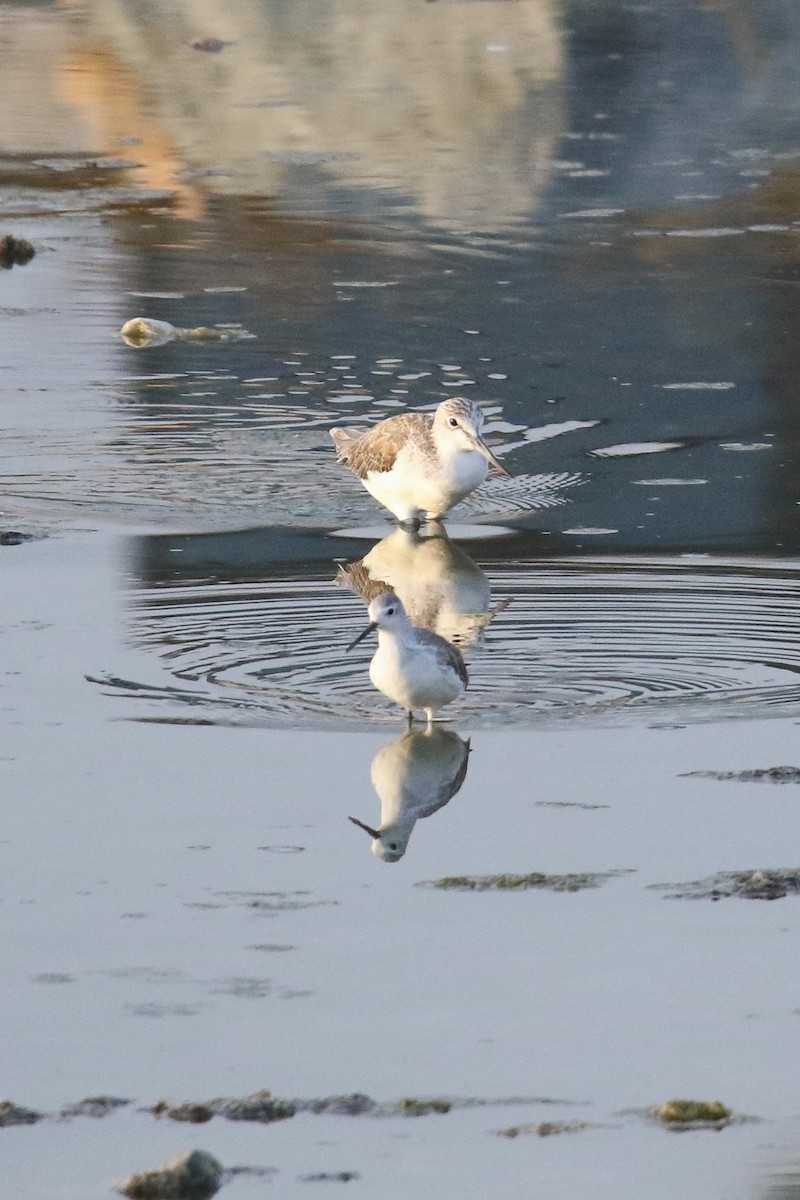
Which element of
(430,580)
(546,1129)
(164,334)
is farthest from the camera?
(164,334)

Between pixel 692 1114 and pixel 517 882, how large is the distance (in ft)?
4.58

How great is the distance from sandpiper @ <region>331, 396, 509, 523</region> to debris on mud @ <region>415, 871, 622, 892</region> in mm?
4403

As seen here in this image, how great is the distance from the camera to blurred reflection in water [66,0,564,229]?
20.4 metres

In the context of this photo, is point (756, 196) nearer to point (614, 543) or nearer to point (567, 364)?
point (567, 364)

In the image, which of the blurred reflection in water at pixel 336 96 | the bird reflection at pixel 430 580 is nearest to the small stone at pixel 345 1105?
the bird reflection at pixel 430 580

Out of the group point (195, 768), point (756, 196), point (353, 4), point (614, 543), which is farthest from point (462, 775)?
point (353, 4)

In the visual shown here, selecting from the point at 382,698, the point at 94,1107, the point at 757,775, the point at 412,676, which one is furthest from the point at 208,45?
the point at 94,1107

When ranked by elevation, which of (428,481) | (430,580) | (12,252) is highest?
(12,252)

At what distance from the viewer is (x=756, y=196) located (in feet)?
64.1

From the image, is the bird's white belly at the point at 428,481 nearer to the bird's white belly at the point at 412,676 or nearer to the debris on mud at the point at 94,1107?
the bird's white belly at the point at 412,676

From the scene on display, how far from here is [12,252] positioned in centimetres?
1716

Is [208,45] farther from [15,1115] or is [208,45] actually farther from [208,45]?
[15,1115]

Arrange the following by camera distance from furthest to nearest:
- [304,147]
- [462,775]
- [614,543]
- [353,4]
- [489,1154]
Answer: [353,4] → [304,147] → [614,543] → [462,775] → [489,1154]

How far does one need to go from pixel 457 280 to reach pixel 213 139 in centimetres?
686
